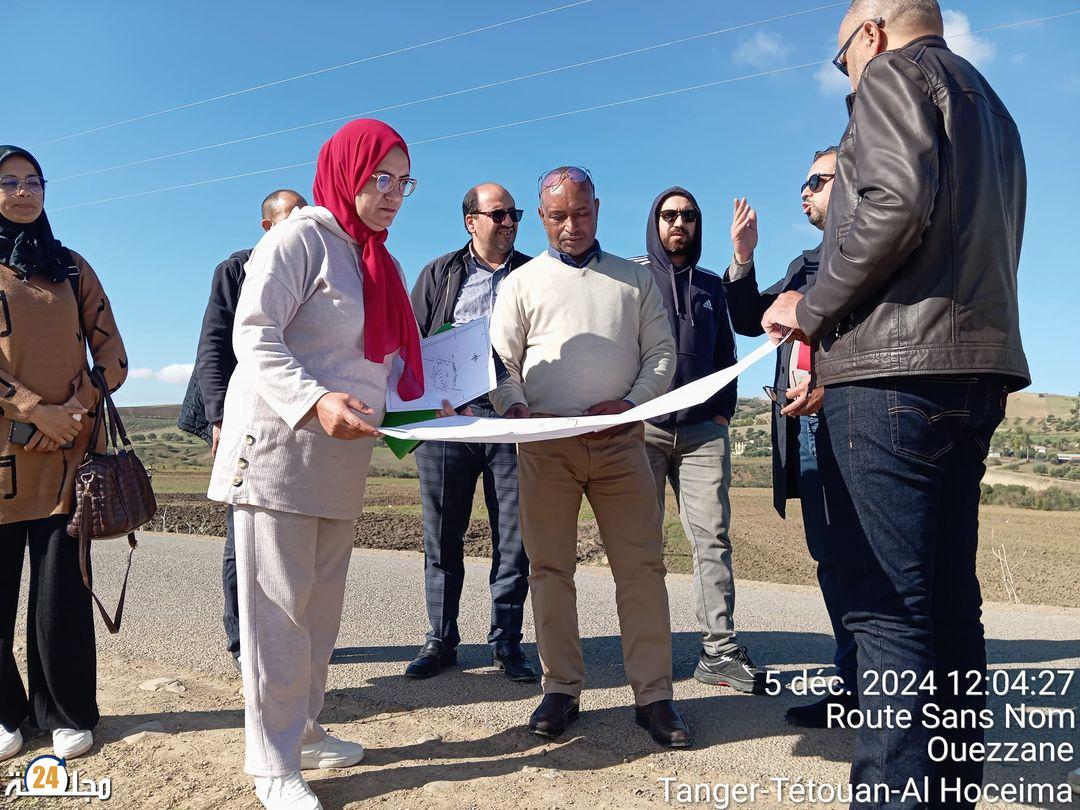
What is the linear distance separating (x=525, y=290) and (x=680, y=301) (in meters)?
1.20

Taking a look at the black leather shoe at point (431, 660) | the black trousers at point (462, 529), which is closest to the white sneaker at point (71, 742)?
the black leather shoe at point (431, 660)

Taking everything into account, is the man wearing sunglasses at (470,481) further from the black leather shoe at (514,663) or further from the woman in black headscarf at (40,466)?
the woman in black headscarf at (40,466)

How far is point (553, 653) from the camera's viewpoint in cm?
392

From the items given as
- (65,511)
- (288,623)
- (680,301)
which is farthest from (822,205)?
(65,511)

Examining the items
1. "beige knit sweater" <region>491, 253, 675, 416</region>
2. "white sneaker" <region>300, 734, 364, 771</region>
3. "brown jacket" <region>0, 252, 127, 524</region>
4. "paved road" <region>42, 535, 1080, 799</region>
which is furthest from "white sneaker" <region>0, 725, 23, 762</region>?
"beige knit sweater" <region>491, 253, 675, 416</region>

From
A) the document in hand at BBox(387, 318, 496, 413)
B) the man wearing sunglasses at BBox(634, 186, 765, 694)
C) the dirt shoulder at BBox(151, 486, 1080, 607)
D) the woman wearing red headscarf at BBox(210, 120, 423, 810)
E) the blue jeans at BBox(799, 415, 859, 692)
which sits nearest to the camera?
the woman wearing red headscarf at BBox(210, 120, 423, 810)

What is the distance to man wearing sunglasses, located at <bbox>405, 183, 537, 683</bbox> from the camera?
16.0 feet

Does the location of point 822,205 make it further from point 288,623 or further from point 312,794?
point 312,794

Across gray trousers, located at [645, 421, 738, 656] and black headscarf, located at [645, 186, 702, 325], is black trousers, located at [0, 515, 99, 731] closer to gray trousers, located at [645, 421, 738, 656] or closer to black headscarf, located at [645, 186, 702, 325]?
gray trousers, located at [645, 421, 738, 656]

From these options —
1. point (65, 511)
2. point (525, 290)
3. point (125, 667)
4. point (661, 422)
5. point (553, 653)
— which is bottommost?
point (125, 667)

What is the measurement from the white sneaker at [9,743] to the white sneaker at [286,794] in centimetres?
137

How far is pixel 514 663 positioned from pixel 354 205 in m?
2.78

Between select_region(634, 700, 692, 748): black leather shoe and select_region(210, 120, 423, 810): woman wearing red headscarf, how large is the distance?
5.00 ft

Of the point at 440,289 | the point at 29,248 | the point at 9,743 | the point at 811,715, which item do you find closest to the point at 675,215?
the point at 440,289
